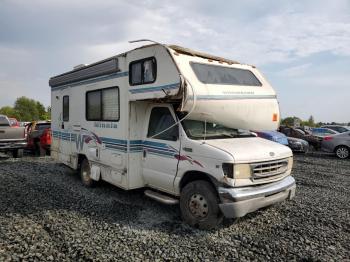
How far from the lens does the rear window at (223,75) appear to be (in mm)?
5677

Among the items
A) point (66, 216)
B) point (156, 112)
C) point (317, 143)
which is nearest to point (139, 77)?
point (156, 112)

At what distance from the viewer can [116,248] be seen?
4.63 m

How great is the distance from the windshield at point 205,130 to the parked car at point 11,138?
1033 centimetres

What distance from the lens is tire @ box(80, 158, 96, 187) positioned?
8.24m

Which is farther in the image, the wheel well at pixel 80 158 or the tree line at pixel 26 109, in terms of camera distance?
the tree line at pixel 26 109

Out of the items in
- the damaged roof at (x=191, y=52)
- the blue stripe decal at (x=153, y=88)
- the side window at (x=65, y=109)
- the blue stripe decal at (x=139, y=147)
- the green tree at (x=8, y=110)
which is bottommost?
the blue stripe decal at (x=139, y=147)

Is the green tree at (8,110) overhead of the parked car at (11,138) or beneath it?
overhead

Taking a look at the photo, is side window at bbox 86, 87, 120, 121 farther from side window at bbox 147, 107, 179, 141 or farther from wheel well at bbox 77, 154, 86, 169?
wheel well at bbox 77, 154, 86, 169

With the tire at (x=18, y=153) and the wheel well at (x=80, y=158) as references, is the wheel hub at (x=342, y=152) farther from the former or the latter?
the tire at (x=18, y=153)

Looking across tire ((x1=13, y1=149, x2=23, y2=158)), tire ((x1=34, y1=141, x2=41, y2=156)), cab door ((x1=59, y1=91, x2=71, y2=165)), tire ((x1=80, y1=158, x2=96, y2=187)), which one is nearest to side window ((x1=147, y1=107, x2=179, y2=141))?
tire ((x1=80, y1=158, x2=96, y2=187))

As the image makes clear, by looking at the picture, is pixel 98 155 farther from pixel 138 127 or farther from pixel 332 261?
pixel 332 261

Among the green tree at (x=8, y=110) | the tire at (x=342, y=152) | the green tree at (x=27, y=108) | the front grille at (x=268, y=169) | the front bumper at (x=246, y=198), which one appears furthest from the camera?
the green tree at (x=27, y=108)

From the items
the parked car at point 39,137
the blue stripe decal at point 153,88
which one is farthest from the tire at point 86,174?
the parked car at point 39,137

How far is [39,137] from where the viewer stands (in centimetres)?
1434
